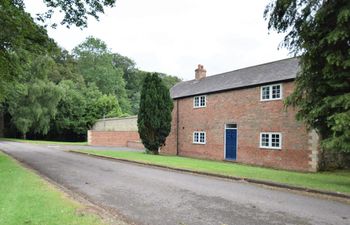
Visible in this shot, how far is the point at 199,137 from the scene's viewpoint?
27.9m

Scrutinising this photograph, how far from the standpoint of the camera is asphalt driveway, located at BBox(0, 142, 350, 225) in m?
7.44

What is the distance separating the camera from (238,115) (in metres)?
23.9

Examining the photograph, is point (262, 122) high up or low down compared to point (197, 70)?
down

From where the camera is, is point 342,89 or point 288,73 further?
point 288,73

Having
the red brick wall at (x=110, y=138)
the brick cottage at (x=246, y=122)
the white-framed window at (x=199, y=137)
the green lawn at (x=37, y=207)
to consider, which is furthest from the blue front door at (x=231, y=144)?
the red brick wall at (x=110, y=138)

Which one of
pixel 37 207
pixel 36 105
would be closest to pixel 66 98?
pixel 36 105

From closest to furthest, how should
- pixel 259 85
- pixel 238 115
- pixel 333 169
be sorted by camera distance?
pixel 333 169, pixel 259 85, pixel 238 115

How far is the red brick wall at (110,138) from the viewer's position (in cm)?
4291

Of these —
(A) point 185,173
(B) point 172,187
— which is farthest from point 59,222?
(A) point 185,173

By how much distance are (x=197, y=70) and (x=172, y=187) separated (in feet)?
74.5

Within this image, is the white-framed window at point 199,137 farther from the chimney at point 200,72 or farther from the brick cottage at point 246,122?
the chimney at point 200,72

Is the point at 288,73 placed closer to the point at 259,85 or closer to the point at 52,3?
the point at 259,85

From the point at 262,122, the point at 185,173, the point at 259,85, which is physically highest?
the point at 259,85

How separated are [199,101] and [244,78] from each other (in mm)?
4846
